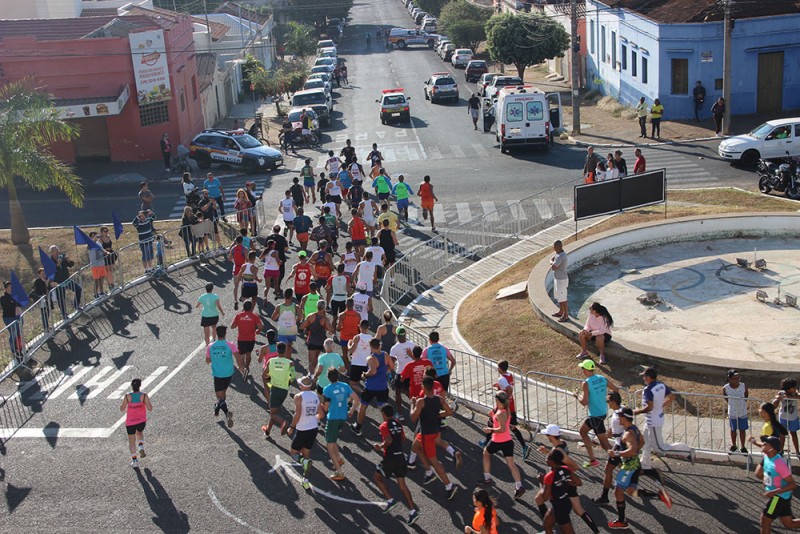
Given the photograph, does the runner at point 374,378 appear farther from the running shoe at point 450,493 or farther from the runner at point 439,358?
the running shoe at point 450,493

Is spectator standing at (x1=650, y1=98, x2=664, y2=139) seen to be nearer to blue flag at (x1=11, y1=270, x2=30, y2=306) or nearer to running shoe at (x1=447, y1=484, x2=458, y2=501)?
blue flag at (x1=11, y1=270, x2=30, y2=306)

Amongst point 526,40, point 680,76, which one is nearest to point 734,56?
point 680,76

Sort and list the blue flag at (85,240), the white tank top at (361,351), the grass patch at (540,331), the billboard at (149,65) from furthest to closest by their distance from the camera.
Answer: the billboard at (149,65)
the blue flag at (85,240)
the white tank top at (361,351)
the grass patch at (540,331)

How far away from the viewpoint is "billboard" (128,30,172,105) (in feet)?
132

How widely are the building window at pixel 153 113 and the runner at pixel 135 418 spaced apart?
2828cm

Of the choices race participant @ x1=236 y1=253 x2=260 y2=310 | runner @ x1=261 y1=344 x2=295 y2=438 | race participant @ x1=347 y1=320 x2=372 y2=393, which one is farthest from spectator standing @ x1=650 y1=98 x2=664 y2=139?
runner @ x1=261 y1=344 x2=295 y2=438

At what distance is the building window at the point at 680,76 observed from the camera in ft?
135

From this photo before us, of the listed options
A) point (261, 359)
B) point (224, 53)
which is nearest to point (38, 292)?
point (261, 359)

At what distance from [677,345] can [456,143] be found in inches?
971

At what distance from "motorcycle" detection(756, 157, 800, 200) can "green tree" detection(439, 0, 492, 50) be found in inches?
1636

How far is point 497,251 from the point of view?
84.4 feet

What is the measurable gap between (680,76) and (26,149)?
83.2ft

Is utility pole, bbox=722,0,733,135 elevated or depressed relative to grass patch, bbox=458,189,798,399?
elevated

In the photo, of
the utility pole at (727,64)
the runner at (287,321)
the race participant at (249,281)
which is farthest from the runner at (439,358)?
the utility pole at (727,64)
